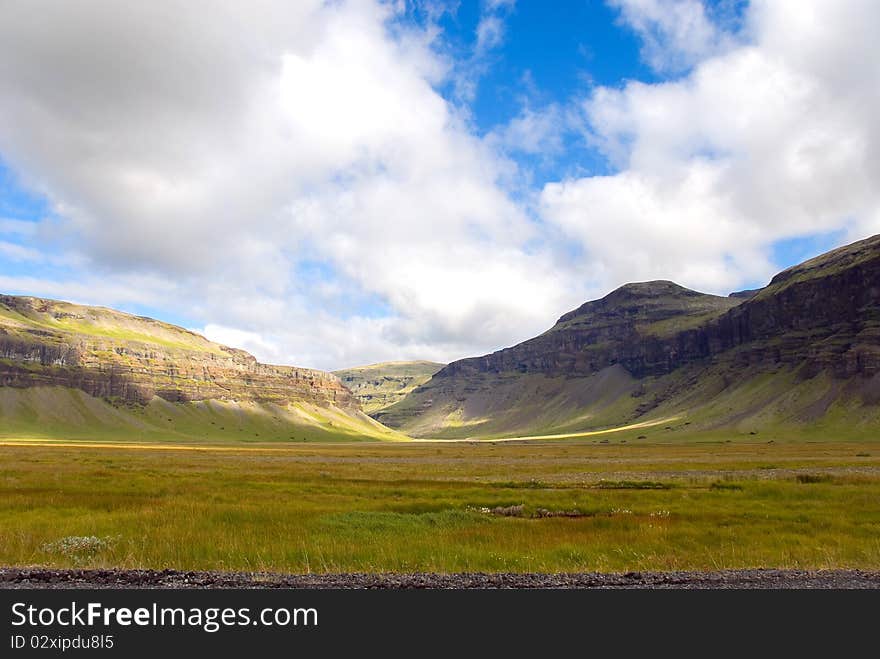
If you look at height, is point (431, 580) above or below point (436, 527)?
above

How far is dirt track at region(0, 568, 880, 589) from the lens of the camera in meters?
11.6

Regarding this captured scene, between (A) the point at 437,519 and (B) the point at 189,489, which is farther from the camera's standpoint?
(B) the point at 189,489

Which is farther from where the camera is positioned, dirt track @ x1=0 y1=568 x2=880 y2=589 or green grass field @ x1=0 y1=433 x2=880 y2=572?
green grass field @ x1=0 y1=433 x2=880 y2=572

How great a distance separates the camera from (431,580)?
12.4 meters

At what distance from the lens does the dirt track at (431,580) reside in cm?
1162

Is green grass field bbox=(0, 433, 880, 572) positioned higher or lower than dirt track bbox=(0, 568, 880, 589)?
lower

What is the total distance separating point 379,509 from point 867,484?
105ft

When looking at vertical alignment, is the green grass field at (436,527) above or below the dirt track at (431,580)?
below

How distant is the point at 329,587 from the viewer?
1152cm

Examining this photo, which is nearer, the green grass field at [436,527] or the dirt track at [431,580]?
the dirt track at [431,580]

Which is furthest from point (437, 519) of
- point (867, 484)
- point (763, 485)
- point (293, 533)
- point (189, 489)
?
point (867, 484)

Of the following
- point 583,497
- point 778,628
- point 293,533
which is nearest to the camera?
point 778,628

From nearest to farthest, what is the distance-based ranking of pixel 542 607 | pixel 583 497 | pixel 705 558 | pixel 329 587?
pixel 542 607 < pixel 329 587 < pixel 705 558 < pixel 583 497

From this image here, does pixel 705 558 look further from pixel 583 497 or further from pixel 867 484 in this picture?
pixel 867 484
